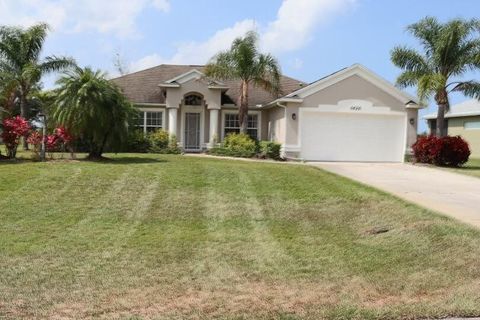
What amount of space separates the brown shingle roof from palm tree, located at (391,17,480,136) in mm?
7073

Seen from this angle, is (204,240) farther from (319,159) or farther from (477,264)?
(319,159)

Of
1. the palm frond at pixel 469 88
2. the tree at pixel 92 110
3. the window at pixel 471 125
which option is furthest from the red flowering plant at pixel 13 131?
the window at pixel 471 125

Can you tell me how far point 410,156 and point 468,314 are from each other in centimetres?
Answer: 2016

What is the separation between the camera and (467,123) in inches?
1416

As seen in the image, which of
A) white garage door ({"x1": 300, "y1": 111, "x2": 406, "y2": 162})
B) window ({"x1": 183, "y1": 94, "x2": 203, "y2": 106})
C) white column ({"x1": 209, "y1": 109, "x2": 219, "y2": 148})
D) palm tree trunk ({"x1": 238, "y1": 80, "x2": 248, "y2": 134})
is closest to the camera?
white garage door ({"x1": 300, "y1": 111, "x2": 406, "y2": 162})

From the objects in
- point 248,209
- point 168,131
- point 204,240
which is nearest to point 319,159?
point 168,131

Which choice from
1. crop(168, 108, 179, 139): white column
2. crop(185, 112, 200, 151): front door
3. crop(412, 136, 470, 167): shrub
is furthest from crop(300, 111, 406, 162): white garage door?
crop(168, 108, 179, 139): white column

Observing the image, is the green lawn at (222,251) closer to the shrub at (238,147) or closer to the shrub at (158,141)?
the shrub at (238,147)

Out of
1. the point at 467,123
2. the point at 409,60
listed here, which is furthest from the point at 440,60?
the point at 467,123

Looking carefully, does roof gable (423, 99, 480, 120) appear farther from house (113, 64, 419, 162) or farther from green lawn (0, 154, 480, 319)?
green lawn (0, 154, 480, 319)

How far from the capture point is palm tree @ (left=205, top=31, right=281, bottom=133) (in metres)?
25.2

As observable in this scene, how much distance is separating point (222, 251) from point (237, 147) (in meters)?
16.7

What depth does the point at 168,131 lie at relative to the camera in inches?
1092

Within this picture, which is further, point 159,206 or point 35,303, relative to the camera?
point 159,206
